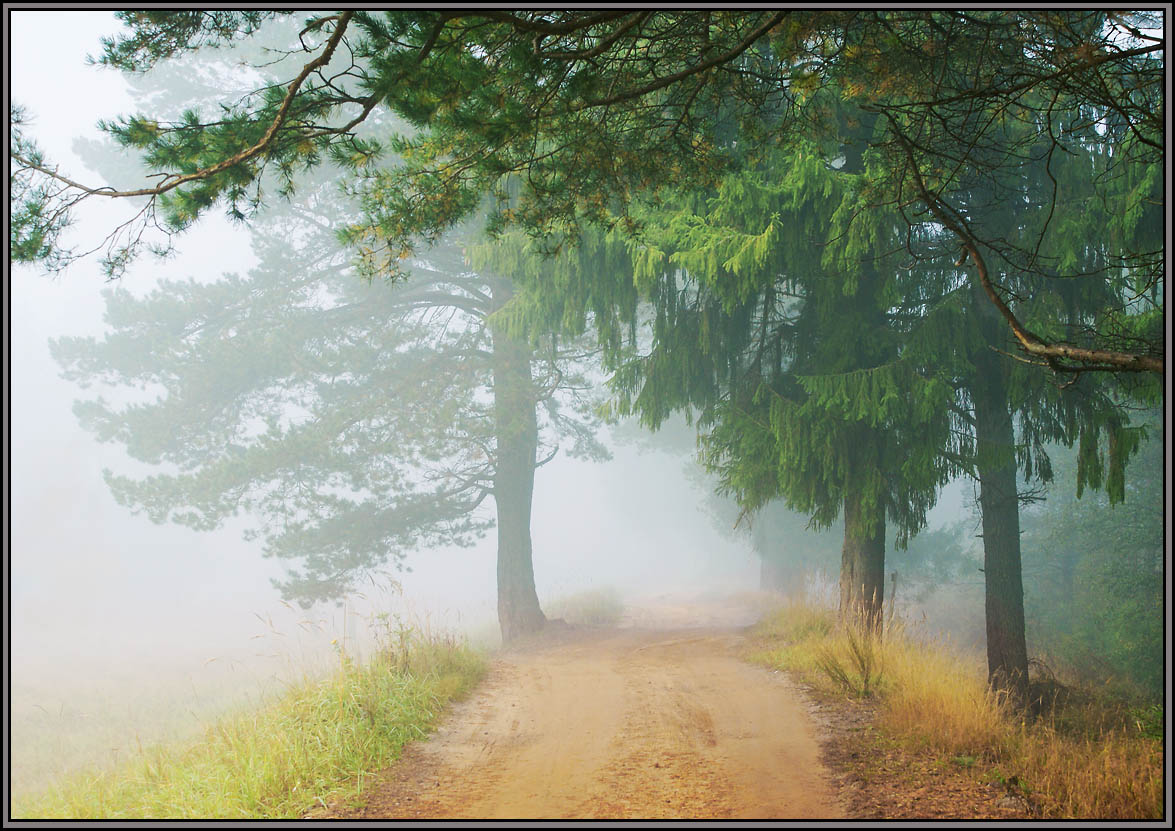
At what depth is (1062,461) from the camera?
1739cm

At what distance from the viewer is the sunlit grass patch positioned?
53.1 ft

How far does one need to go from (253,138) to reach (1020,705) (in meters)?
8.49

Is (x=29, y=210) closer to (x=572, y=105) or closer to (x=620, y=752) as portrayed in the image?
(x=572, y=105)

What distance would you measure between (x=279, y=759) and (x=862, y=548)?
7039 mm

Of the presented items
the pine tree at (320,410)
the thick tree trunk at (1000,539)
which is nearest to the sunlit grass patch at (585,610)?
the pine tree at (320,410)

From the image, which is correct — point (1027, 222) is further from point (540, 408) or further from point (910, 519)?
point (540, 408)

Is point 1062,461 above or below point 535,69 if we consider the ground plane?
below

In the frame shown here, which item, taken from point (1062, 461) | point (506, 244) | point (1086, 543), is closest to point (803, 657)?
point (506, 244)

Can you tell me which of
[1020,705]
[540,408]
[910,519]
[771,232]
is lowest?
[1020,705]

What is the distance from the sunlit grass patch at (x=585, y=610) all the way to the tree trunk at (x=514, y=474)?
1.72m

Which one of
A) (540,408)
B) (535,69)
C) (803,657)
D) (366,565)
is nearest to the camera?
(535,69)

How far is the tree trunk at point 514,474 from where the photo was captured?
45.7ft

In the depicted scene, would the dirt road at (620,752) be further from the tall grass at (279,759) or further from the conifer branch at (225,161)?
the conifer branch at (225,161)

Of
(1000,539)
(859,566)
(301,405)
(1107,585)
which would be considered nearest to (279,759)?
(859,566)
